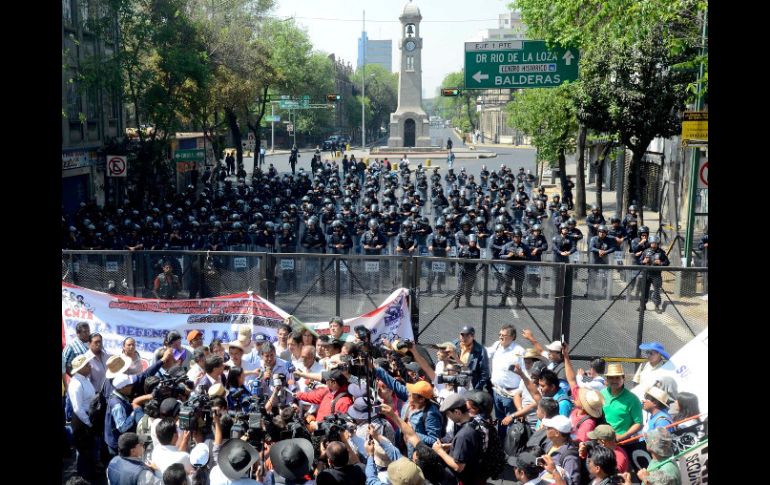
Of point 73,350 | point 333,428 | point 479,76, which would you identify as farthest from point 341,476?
point 479,76

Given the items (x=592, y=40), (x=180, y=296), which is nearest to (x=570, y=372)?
(x=180, y=296)

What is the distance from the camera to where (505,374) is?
27.8 feet

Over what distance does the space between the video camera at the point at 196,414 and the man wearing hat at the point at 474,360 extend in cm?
309

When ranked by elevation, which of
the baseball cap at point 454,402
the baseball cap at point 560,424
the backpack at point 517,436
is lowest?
the backpack at point 517,436

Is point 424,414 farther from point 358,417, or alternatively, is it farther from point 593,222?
point 593,222

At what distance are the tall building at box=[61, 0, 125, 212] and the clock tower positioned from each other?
51156 mm

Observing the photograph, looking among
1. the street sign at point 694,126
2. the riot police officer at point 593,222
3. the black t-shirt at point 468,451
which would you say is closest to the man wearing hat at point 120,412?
the black t-shirt at point 468,451

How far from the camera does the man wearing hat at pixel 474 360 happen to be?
8133 mm

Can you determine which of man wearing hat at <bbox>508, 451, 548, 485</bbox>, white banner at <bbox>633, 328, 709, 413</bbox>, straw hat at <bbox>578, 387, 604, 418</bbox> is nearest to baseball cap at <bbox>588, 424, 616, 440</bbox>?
straw hat at <bbox>578, 387, 604, 418</bbox>

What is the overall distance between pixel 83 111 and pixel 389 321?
20.7 meters

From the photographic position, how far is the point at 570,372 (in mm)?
7668

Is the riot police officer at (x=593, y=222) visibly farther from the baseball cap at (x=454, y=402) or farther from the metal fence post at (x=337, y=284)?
the baseball cap at (x=454, y=402)
